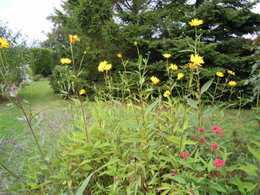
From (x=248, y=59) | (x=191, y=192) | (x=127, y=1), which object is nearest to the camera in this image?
(x=191, y=192)

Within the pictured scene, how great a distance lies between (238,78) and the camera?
4246mm

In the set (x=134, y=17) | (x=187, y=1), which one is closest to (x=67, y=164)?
(x=134, y=17)

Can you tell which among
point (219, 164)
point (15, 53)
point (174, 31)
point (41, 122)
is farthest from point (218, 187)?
point (15, 53)

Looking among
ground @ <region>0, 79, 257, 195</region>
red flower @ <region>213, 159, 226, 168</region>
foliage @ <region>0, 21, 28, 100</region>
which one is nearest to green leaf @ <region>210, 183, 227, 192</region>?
red flower @ <region>213, 159, 226, 168</region>

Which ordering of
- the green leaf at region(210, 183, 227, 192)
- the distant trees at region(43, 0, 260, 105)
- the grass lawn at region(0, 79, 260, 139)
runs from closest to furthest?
the green leaf at region(210, 183, 227, 192), the grass lawn at region(0, 79, 260, 139), the distant trees at region(43, 0, 260, 105)

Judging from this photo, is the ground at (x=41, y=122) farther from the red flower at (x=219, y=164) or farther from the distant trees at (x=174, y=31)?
the distant trees at (x=174, y=31)

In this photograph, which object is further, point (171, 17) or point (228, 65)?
point (171, 17)

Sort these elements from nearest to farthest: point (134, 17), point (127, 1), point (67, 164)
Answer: point (67, 164) → point (134, 17) → point (127, 1)

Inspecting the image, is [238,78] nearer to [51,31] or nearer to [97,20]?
[97,20]

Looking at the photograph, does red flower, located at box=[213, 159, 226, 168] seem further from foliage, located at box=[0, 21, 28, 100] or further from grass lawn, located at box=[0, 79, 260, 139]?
foliage, located at box=[0, 21, 28, 100]

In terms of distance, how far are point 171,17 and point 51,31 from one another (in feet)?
53.2

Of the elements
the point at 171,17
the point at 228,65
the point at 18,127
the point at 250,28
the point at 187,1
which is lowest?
the point at 18,127

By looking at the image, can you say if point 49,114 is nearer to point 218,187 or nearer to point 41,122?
point 41,122

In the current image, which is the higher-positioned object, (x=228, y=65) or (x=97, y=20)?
(x=97, y=20)
